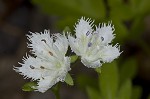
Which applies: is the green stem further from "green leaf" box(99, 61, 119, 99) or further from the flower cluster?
"green leaf" box(99, 61, 119, 99)

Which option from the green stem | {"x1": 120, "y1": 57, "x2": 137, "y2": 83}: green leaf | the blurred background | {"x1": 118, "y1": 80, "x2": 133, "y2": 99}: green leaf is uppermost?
the blurred background

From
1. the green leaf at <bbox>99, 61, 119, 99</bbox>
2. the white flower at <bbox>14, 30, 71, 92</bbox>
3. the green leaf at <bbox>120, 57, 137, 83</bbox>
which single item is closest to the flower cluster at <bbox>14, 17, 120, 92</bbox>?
the white flower at <bbox>14, 30, 71, 92</bbox>

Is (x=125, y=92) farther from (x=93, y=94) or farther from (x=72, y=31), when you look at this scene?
(x=72, y=31)

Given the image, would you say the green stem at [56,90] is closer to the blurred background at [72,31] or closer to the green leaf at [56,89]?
the green leaf at [56,89]

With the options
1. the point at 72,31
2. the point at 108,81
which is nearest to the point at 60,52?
the point at 108,81

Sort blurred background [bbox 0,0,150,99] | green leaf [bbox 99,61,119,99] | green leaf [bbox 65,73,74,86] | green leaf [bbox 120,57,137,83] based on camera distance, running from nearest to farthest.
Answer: green leaf [bbox 65,73,74,86]
green leaf [bbox 99,61,119,99]
blurred background [bbox 0,0,150,99]
green leaf [bbox 120,57,137,83]

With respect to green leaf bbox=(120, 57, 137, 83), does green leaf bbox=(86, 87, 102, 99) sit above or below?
below

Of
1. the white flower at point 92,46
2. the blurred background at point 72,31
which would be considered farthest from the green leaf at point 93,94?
the white flower at point 92,46

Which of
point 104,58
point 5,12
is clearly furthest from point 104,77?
point 5,12

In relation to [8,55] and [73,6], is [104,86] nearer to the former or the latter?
[73,6]
